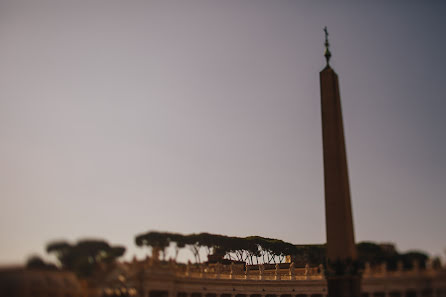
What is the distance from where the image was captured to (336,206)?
29797 millimetres

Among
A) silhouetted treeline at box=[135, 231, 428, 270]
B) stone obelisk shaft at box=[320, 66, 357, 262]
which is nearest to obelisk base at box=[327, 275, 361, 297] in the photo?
stone obelisk shaft at box=[320, 66, 357, 262]

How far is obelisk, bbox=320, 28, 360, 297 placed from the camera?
28891 mm

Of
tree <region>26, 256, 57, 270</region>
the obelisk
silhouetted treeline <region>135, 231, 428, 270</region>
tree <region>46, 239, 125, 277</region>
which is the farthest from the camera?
silhouetted treeline <region>135, 231, 428, 270</region>

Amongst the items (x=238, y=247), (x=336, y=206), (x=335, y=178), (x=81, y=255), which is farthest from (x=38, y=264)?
(x=238, y=247)

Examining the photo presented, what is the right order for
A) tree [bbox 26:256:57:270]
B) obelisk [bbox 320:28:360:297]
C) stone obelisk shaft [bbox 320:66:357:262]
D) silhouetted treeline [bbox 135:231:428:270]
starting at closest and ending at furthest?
obelisk [bbox 320:28:360:297]
stone obelisk shaft [bbox 320:66:357:262]
tree [bbox 26:256:57:270]
silhouetted treeline [bbox 135:231:428:270]

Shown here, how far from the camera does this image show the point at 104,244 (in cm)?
3753

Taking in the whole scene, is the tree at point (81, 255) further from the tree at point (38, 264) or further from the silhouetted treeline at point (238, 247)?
the silhouetted treeline at point (238, 247)

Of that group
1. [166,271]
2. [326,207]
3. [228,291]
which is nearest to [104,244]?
[166,271]

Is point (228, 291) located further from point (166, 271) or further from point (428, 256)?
point (428, 256)

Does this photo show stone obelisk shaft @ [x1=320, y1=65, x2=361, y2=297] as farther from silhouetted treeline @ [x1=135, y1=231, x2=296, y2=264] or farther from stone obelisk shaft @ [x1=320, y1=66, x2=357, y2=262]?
silhouetted treeline @ [x1=135, y1=231, x2=296, y2=264]

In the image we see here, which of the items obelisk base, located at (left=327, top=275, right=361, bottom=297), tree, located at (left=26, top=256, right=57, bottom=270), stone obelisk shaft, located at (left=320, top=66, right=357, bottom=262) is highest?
stone obelisk shaft, located at (left=320, top=66, right=357, bottom=262)

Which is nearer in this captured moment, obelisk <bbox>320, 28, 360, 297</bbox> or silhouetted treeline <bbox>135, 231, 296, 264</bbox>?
obelisk <bbox>320, 28, 360, 297</bbox>

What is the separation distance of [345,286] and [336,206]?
211 inches

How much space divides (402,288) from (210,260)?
132 ft
